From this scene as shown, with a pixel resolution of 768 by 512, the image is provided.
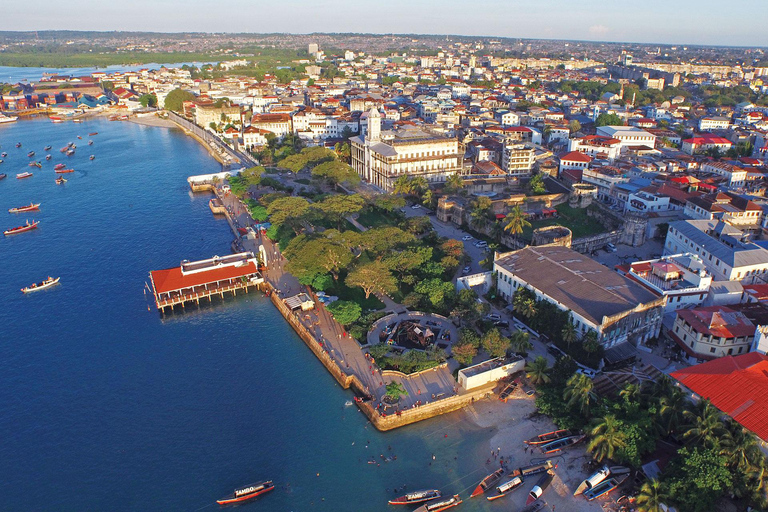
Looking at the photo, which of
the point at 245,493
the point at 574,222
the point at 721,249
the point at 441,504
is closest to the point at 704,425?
the point at 441,504

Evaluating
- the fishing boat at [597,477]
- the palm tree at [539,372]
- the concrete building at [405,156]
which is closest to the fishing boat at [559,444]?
the fishing boat at [597,477]

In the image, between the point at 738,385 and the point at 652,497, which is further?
the point at 738,385

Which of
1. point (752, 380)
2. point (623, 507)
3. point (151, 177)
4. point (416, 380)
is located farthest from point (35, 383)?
point (151, 177)

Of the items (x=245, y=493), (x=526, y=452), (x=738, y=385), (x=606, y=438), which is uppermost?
(x=738, y=385)

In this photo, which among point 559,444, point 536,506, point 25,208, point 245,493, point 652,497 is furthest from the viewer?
point 25,208

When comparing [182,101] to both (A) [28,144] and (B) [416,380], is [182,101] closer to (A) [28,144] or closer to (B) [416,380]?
(A) [28,144]

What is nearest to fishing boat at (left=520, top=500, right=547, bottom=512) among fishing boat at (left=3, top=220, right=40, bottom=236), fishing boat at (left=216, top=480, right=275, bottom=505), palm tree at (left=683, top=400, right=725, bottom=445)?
palm tree at (left=683, top=400, right=725, bottom=445)

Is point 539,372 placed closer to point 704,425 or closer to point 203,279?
point 704,425
